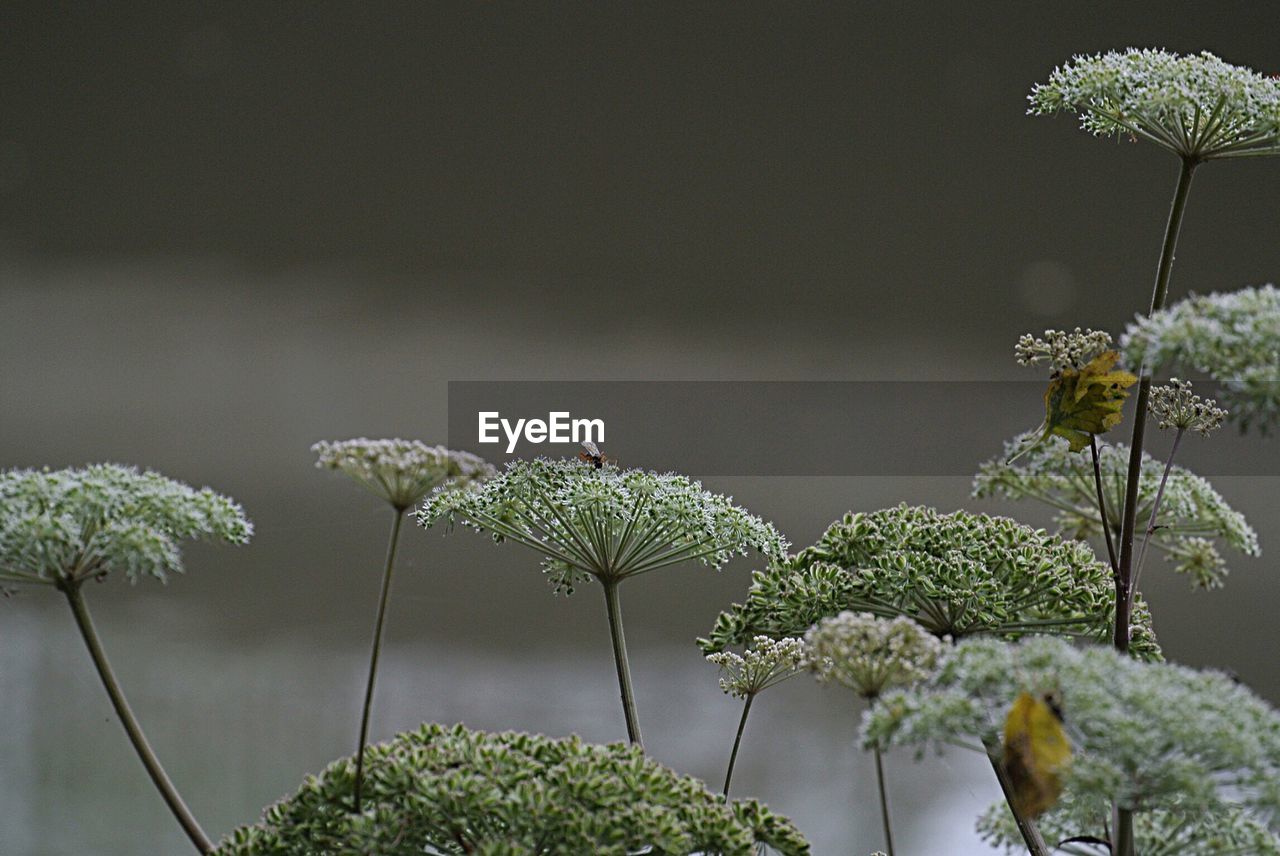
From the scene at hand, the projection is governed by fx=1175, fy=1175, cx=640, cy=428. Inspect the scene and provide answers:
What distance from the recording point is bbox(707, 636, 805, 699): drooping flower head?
106 cm

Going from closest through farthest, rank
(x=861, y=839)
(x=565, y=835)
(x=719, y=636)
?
(x=565, y=835), (x=719, y=636), (x=861, y=839)

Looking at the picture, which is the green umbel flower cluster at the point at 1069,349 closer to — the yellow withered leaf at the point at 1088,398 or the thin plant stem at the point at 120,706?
the yellow withered leaf at the point at 1088,398

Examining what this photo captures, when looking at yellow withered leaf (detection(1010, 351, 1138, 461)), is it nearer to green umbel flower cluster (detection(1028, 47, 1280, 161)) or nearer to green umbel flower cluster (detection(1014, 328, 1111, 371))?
green umbel flower cluster (detection(1014, 328, 1111, 371))

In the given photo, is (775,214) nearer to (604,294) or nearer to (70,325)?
(604,294)

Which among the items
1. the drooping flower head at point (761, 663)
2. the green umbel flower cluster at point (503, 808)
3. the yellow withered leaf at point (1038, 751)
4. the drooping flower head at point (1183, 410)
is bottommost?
the green umbel flower cluster at point (503, 808)

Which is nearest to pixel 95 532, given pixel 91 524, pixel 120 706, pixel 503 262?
pixel 91 524

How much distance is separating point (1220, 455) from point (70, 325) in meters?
2.91

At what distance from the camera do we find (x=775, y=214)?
3061 mm

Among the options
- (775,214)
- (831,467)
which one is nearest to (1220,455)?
(831,467)

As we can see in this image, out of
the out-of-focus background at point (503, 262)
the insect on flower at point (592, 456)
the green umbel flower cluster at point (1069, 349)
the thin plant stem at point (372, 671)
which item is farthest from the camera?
the out-of-focus background at point (503, 262)

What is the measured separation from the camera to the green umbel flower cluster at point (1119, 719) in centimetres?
61

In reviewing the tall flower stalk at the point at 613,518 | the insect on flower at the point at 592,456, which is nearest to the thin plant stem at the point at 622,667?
the tall flower stalk at the point at 613,518

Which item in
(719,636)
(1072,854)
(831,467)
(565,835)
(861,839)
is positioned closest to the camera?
(565,835)

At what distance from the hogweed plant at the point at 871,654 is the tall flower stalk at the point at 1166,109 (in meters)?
0.22
